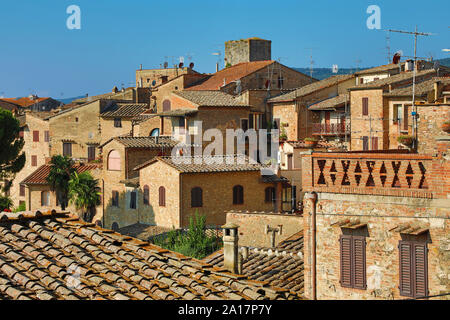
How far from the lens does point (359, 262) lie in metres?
14.3

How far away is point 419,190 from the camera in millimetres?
13469

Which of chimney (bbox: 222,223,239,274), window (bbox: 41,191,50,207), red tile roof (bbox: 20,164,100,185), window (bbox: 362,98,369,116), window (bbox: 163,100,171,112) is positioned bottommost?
window (bbox: 41,191,50,207)

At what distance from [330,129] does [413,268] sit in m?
38.3

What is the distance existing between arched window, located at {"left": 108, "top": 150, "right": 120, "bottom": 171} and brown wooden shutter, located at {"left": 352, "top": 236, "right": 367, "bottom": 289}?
112 feet

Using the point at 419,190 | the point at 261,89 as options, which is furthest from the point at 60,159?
the point at 419,190

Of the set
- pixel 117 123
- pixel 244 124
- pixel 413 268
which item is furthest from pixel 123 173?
pixel 413 268

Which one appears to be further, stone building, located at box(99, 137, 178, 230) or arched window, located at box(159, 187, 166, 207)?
stone building, located at box(99, 137, 178, 230)

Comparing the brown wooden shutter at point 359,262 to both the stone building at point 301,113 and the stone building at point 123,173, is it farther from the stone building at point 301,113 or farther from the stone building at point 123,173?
the stone building at point 301,113

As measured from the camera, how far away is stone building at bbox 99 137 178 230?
4560 centimetres

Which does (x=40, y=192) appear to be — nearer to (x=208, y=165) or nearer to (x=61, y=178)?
(x=61, y=178)

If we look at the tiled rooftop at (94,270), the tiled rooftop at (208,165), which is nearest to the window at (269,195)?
the tiled rooftop at (208,165)

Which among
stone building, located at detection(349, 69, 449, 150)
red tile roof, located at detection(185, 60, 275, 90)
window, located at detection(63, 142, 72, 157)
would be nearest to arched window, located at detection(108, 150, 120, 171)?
red tile roof, located at detection(185, 60, 275, 90)

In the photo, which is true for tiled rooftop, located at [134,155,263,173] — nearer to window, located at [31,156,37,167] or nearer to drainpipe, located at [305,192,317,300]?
drainpipe, located at [305,192,317,300]
